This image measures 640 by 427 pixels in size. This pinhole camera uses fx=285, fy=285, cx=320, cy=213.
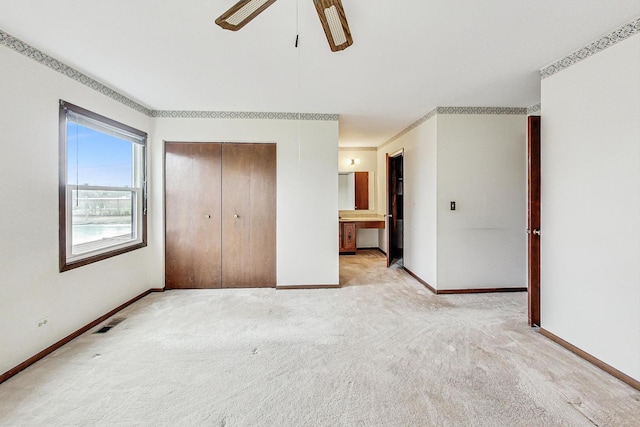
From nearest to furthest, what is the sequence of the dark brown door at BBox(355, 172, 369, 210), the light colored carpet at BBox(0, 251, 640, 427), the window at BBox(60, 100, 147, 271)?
the light colored carpet at BBox(0, 251, 640, 427) → the window at BBox(60, 100, 147, 271) → the dark brown door at BBox(355, 172, 369, 210)

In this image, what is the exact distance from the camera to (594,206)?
2.19 m

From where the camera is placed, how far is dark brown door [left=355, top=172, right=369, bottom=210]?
6.65 metres

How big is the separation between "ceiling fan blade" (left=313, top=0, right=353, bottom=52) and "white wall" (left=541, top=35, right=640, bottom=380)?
1.99m

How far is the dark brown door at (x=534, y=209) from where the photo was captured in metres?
2.69

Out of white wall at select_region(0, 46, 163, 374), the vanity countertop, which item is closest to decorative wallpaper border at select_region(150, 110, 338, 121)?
white wall at select_region(0, 46, 163, 374)

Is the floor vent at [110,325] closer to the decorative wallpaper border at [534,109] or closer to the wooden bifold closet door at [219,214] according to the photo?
the wooden bifold closet door at [219,214]

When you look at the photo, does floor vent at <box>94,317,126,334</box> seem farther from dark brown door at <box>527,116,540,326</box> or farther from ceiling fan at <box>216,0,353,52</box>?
dark brown door at <box>527,116,540,326</box>

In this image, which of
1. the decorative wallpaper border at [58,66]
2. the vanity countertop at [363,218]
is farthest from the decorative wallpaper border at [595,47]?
the decorative wallpaper border at [58,66]

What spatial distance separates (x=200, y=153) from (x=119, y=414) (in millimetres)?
3018

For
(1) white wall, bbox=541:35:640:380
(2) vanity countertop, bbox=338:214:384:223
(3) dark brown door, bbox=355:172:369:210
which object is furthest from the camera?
(3) dark brown door, bbox=355:172:369:210

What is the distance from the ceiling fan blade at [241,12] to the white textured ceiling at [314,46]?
0.31 meters

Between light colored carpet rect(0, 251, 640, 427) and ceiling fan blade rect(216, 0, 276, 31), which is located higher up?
ceiling fan blade rect(216, 0, 276, 31)

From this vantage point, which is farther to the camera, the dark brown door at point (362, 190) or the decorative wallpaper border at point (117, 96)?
the dark brown door at point (362, 190)

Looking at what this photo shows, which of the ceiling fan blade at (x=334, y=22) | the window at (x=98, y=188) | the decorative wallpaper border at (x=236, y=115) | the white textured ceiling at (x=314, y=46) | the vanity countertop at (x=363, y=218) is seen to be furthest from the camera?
the vanity countertop at (x=363, y=218)
